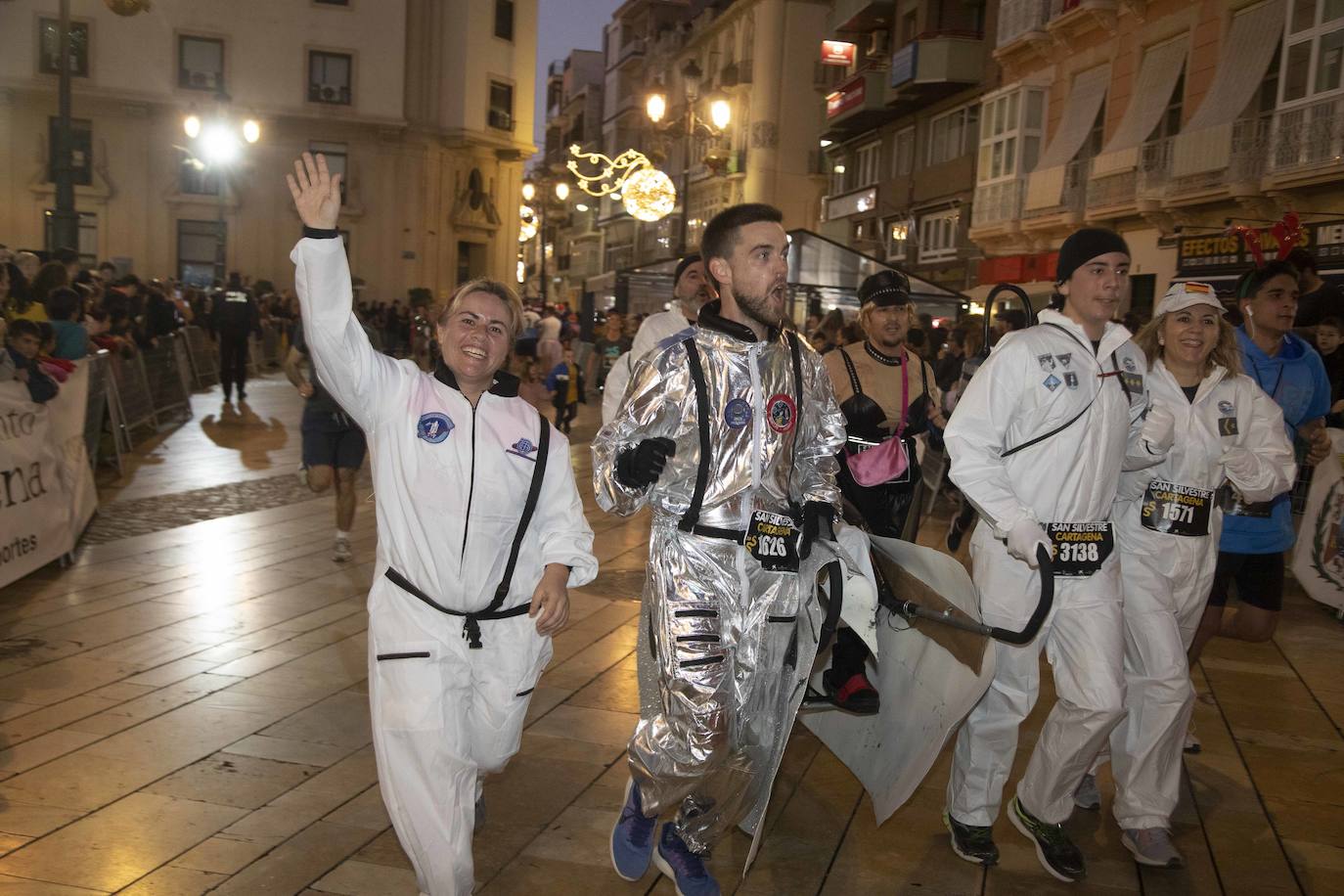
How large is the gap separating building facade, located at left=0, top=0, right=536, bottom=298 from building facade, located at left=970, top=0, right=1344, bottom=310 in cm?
2312

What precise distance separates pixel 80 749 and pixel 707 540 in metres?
2.80

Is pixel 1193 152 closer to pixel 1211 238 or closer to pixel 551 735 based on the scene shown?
pixel 1211 238

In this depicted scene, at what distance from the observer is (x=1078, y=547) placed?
4.21 m

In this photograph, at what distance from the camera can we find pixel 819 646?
4.07m

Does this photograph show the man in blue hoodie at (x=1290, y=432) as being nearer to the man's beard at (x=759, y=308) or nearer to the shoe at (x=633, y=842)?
the man's beard at (x=759, y=308)

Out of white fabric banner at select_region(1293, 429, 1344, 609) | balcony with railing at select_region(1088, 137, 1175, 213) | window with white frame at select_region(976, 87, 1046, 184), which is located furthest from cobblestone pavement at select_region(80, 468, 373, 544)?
window with white frame at select_region(976, 87, 1046, 184)

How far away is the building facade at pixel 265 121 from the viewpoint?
139ft

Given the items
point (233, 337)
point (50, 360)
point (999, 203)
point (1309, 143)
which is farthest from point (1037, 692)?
point (999, 203)

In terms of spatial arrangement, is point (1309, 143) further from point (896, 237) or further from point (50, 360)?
point (896, 237)

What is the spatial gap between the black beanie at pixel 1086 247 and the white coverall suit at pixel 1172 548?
29.2 inches

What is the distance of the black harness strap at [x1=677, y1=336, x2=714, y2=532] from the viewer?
3781mm

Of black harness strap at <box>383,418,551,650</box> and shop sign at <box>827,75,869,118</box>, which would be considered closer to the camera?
black harness strap at <box>383,418,551,650</box>

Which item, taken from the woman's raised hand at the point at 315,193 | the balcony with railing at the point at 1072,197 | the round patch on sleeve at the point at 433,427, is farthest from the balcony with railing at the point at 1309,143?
the woman's raised hand at the point at 315,193

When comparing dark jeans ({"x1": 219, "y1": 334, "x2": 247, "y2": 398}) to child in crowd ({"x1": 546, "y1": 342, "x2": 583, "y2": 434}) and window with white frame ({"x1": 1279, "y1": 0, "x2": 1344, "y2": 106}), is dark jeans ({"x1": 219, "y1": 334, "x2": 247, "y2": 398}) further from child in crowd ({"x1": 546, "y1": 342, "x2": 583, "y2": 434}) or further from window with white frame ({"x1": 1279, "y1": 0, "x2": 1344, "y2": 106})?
window with white frame ({"x1": 1279, "y1": 0, "x2": 1344, "y2": 106})
